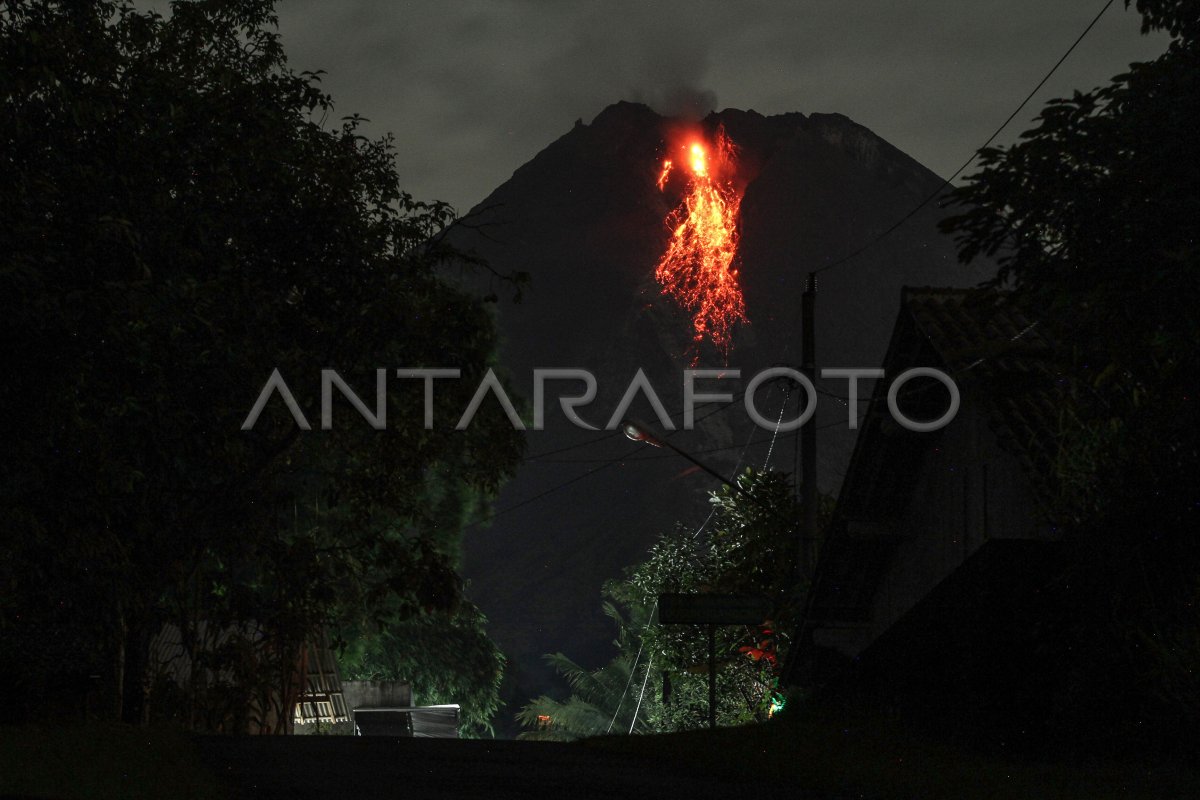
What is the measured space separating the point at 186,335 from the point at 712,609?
8359 mm

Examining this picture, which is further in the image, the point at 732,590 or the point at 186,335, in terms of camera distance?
the point at 732,590

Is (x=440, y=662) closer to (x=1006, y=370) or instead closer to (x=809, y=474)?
(x=809, y=474)

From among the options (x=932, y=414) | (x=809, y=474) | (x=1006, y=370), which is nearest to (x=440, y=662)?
(x=809, y=474)

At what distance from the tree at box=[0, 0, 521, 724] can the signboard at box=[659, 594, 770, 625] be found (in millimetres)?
5778

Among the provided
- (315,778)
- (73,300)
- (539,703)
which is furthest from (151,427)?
(539,703)

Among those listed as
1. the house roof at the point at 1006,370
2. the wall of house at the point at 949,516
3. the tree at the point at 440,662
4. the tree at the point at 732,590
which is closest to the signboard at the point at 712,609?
the wall of house at the point at 949,516

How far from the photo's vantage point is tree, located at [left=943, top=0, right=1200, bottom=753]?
41.6ft

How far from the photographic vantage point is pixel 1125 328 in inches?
524

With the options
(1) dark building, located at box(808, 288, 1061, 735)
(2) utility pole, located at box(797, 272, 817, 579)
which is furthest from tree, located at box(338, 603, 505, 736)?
(1) dark building, located at box(808, 288, 1061, 735)

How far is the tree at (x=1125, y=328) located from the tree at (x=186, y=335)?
8.48 m

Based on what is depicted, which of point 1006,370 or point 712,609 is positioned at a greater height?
point 1006,370

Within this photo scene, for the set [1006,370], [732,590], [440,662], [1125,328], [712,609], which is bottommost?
[440,662]

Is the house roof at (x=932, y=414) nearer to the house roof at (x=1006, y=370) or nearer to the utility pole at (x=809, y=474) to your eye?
the house roof at (x=1006, y=370)

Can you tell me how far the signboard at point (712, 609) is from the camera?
73.5ft
